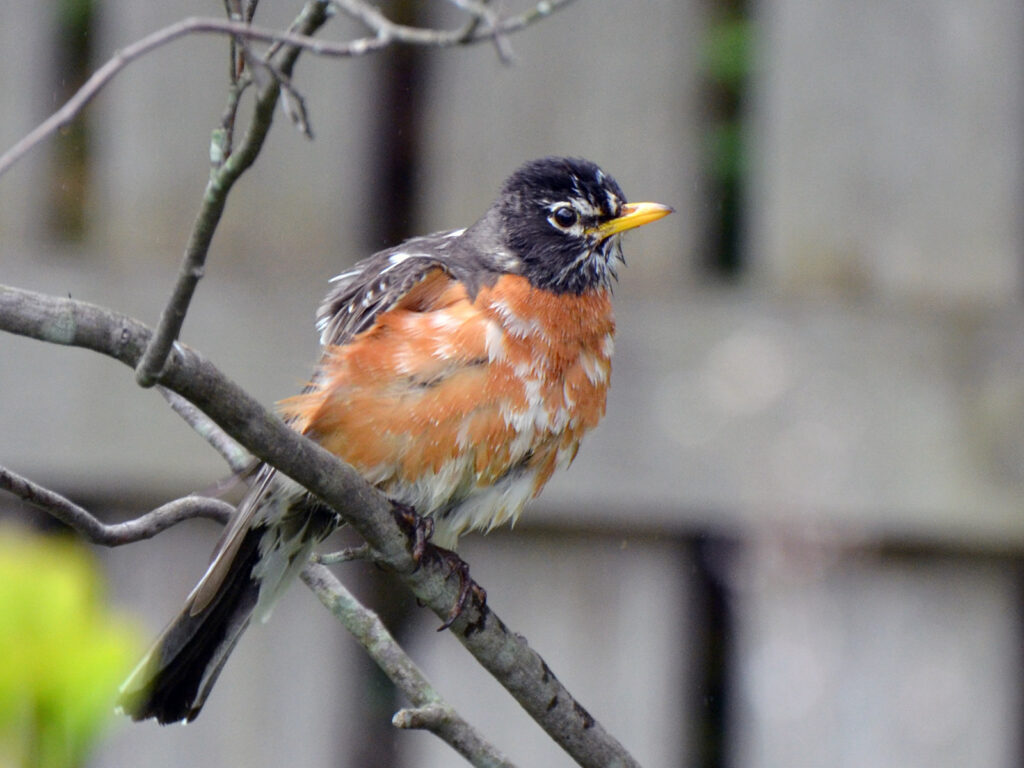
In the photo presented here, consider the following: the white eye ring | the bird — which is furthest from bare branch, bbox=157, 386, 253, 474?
the white eye ring

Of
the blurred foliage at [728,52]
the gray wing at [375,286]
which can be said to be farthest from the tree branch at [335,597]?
the blurred foliage at [728,52]

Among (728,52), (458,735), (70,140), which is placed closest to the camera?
(458,735)

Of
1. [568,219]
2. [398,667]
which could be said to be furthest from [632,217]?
[398,667]

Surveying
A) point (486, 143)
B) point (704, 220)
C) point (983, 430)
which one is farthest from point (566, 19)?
Result: point (983, 430)

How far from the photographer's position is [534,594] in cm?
342

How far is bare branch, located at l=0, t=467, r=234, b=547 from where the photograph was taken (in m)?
1.89

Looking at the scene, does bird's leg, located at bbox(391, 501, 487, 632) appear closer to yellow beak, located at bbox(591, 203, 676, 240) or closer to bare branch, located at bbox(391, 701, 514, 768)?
bare branch, located at bbox(391, 701, 514, 768)

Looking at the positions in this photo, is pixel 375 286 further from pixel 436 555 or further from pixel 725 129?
pixel 725 129

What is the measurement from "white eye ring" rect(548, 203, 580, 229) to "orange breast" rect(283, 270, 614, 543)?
0.42 m

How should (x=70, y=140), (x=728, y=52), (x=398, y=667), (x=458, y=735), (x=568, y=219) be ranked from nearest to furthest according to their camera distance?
(x=458, y=735) < (x=398, y=667) < (x=568, y=219) < (x=728, y=52) < (x=70, y=140)

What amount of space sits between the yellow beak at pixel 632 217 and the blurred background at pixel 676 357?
0.93ft

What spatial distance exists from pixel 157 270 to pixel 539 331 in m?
1.20

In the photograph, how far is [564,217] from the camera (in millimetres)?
3094

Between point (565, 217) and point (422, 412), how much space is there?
84 cm
